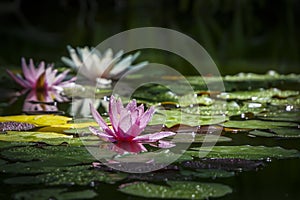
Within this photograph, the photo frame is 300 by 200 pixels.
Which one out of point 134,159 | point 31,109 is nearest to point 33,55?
point 31,109

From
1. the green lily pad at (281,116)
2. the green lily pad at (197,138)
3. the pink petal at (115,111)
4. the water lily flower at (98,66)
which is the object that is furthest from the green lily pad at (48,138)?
the water lily flower at (98,66)

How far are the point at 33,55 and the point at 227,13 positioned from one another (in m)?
6.09

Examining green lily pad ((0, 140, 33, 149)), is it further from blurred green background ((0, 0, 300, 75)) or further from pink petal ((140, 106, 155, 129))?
blurred green background ((0, 0, 300, 75))

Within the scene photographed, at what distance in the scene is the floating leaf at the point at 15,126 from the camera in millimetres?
1788

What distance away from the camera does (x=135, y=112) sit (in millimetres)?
1523

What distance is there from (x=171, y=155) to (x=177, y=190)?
262mm

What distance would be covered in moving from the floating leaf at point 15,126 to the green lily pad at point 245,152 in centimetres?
54

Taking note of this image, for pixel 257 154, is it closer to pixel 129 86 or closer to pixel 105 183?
pixel 105 183

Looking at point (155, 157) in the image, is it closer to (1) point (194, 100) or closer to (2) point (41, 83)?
(1) point (194, 100)

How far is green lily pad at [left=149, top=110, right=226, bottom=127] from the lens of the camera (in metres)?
1.93

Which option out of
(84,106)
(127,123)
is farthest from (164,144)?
(84,106)

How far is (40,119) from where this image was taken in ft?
6.42

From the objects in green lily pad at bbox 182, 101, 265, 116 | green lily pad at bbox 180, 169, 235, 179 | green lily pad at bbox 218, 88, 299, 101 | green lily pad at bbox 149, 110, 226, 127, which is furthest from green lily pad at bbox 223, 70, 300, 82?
green lily pad at bbox 180, 169, 235, 179

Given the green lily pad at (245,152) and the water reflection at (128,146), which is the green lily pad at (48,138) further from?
the green lily pad at (245,152)
